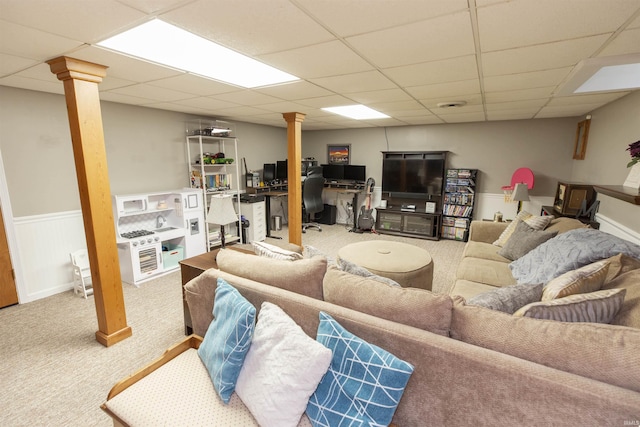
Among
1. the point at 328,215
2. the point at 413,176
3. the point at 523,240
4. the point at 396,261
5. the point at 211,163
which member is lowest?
the point at 328,215

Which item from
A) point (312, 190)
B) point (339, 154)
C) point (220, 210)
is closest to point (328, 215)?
point (312, 190)

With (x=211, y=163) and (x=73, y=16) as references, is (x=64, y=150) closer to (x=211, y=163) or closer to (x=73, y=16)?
(x=211, y=163)

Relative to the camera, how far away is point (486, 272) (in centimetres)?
262

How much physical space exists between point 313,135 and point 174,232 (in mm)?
4012

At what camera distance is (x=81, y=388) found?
6.30 feet

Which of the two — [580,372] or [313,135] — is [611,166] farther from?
[313,135]

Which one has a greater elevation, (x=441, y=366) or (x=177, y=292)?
(x=441, y=366)

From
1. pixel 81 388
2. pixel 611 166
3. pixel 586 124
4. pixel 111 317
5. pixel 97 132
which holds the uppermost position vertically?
pixel 586 124

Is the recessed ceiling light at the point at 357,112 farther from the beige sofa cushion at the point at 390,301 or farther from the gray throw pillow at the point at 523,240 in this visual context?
the beige sofa cushion at the point at 390,301

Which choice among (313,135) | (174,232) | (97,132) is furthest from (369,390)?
(313,135)

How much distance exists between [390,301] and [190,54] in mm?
1980

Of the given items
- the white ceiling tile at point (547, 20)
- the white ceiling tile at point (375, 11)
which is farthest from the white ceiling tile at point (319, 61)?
the white ceiling tile at point (547, 20)

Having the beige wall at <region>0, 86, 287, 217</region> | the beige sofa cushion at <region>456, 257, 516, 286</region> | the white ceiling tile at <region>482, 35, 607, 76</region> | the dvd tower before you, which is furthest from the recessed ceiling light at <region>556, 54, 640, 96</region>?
the beige wall at <region>0, 86, 287, 217</region>

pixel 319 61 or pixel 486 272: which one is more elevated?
pixel 319 61
